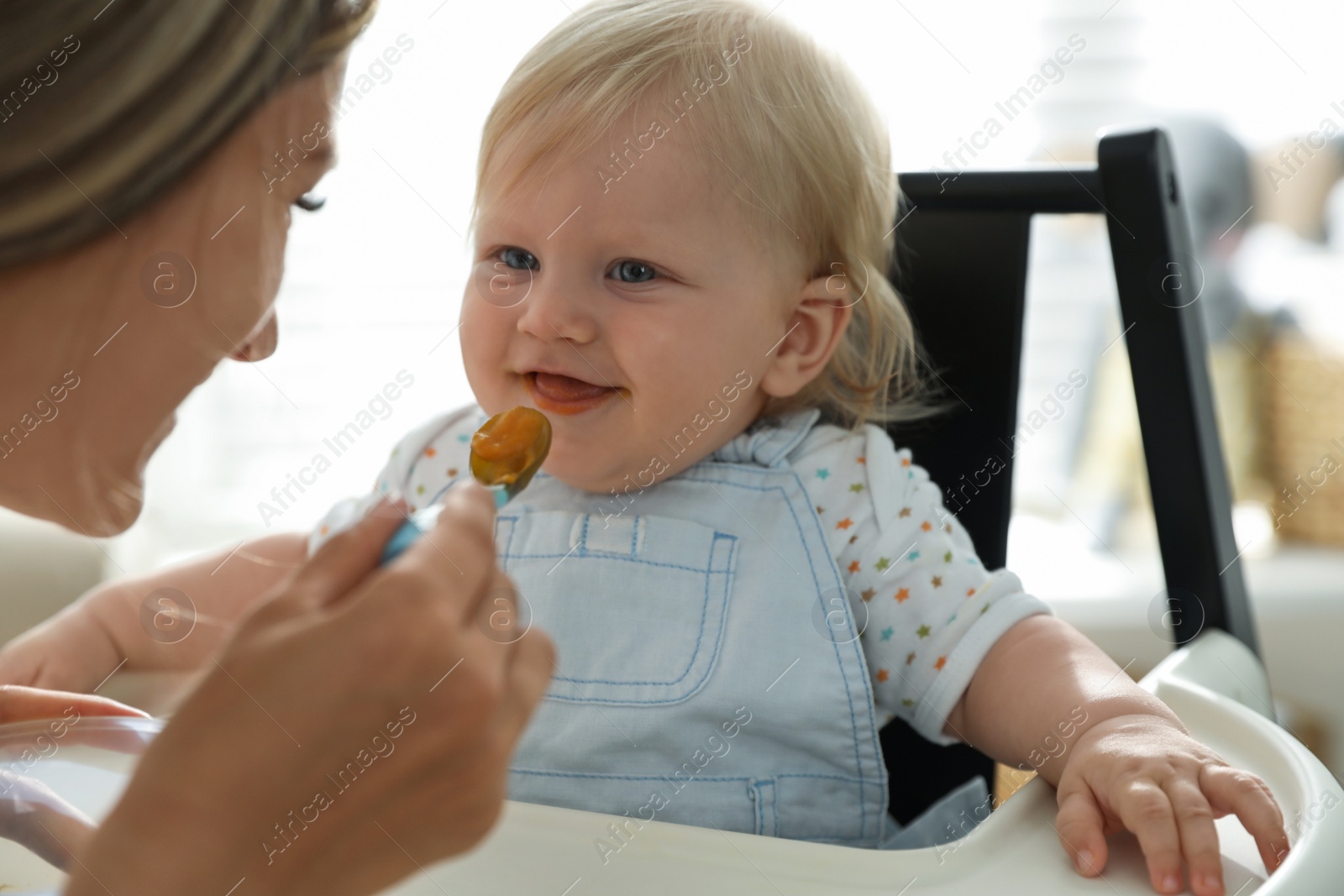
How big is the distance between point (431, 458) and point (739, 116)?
351 mm

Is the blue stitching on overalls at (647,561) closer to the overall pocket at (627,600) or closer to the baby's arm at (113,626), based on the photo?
the overall pocket at (627,600)

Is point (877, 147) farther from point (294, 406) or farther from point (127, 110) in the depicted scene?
point (127, 110)

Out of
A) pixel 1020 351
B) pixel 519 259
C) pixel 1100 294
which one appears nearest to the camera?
pixel 519 259

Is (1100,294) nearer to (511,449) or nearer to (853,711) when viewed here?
(853,711)

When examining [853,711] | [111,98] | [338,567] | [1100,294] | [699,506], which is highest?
[111,98]

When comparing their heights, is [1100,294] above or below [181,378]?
below

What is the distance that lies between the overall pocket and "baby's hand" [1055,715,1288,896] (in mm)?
231

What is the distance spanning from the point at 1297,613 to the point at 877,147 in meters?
1.10

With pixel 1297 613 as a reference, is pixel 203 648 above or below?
above

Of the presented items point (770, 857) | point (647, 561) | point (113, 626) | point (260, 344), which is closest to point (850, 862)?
point (770, 857)

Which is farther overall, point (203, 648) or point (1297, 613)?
point (1297, 613)

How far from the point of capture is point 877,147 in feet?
2.72

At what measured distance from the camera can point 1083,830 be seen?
55 cm

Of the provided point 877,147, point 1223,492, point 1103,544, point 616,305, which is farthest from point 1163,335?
point 1103,544
